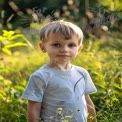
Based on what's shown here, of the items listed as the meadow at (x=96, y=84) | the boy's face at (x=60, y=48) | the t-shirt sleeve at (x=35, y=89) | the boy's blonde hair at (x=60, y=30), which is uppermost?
the boy's blonde hair at (x=60, y=30)

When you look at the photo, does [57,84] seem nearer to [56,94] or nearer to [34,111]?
[56,94]

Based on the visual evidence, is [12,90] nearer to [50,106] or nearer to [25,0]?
[50,106]

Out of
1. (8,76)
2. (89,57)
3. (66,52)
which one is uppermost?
(66,52)

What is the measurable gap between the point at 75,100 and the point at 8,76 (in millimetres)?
2545

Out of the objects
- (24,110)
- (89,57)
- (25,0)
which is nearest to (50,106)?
(24,110)

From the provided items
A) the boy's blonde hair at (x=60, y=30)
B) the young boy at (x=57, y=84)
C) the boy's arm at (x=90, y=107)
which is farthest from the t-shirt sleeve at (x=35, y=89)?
the boy's arm at (x=90, y=107)

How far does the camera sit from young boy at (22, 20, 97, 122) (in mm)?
3162

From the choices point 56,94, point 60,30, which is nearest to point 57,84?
point 56,94

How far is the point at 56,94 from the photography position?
10.5ft

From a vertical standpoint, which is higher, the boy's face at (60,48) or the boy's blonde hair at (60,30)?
the boy's blonde hair at (60,30)

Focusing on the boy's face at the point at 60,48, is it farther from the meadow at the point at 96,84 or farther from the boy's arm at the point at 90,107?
the meadow at the point at 96,84

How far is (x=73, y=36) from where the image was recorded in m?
3.21

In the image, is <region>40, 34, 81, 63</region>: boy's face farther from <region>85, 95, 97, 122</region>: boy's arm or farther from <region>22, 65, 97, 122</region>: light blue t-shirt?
<region>85, 95, 97, 122</region>: boy's arm

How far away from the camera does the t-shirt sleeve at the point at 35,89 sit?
3.14 m
